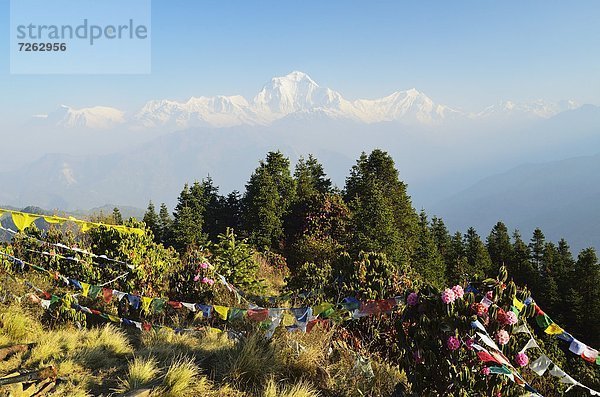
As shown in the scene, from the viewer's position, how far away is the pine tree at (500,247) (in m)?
50.0

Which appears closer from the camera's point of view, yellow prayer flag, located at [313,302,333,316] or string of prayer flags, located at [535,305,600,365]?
string of prayer flags, located at [535,305,600,365]

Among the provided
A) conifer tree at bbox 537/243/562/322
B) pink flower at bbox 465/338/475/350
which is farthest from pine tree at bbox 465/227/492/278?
pink flower at bbox 465/338/475/350

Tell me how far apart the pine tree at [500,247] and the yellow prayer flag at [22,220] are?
50083 mm

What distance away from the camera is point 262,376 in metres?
5.20

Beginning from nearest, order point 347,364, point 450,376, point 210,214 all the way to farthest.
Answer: point 450,376 → point 347,364 → point 210,214

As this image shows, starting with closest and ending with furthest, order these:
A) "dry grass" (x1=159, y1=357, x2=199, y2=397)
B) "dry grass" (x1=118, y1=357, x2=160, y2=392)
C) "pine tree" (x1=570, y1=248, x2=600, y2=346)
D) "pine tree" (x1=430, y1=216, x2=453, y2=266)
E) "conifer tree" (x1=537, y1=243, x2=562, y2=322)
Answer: "dry grass" (x1=159, y1=357, x2=199, y2=397)
"dry grass" (x1=118, y1=357, x2=160, y2=392)
"pine tree" (x1=570, y1=248, x2=600, y2=346)
"conifer tree" (x1=537, y1=243, x2=562, y2=322)
"pine tree" (x1=430, y1=216, x2=453, y2=266)

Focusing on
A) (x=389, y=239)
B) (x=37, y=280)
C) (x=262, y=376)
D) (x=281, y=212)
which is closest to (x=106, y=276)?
(x=37, y=280)

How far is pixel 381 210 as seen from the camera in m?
26.7

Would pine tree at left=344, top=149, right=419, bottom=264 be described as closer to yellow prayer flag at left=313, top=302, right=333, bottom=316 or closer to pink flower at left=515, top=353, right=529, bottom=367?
yellow prayer flag at left=313, top=302, right=333, bottom=316

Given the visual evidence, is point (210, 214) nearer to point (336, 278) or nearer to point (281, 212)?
point (281, 212)

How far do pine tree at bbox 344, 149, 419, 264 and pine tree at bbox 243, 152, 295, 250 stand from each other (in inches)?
232

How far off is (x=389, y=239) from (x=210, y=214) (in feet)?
69.7

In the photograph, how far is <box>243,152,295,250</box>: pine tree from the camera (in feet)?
107

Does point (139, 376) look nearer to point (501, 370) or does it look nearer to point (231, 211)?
point (501, 370)
